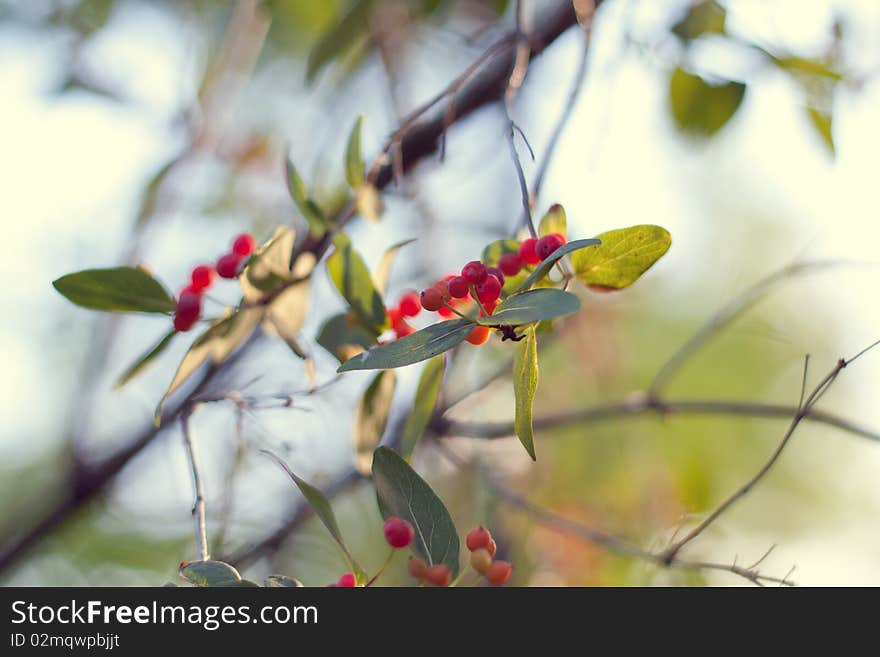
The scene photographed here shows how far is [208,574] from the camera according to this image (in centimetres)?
107

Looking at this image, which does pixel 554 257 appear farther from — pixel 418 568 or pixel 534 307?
pixel 418 568

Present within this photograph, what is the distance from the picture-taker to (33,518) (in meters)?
2.62

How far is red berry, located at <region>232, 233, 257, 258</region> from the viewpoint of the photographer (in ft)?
5.20

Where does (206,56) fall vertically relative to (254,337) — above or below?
above

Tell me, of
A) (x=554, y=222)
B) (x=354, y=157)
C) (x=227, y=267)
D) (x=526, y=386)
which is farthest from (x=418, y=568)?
(x=354, y=157)

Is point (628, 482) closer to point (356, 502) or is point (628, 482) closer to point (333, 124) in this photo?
point (356, 502)

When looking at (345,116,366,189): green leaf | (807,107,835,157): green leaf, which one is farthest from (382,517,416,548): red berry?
(807,107,835,157): green leaf

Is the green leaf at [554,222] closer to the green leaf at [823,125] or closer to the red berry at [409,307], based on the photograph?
the red berry at [409,307]

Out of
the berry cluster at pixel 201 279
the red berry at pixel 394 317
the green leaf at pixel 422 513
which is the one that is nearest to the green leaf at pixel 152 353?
the berry cluster at pixel 201 279

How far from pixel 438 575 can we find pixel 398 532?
8 cm

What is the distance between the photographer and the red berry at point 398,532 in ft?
3.89

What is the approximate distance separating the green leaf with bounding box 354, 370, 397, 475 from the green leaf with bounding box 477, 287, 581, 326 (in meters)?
0.56
